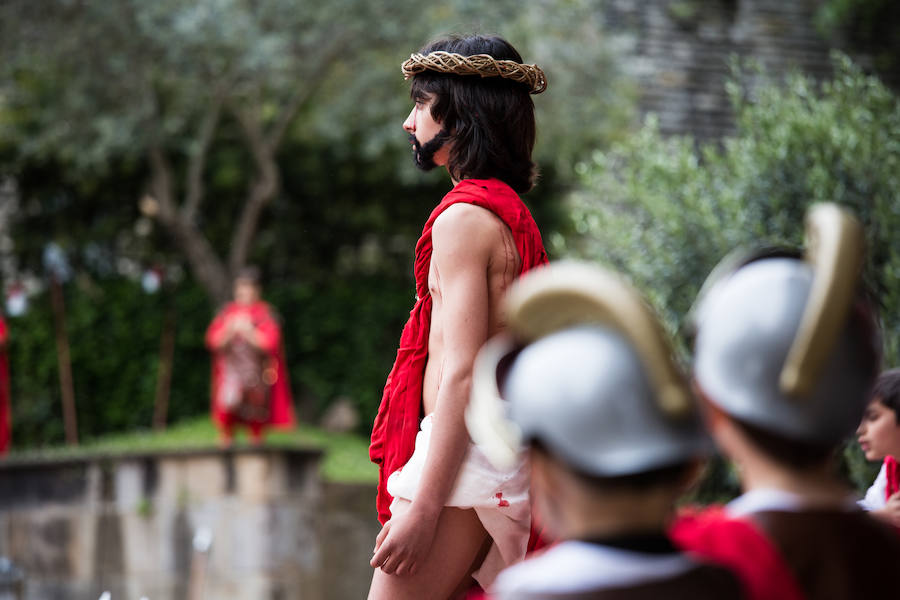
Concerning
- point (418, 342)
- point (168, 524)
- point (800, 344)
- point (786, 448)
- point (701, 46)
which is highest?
point (800, 344)

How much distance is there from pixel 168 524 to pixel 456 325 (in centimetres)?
948

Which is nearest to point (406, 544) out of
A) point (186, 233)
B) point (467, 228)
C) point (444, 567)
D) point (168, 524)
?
point (444, 567)

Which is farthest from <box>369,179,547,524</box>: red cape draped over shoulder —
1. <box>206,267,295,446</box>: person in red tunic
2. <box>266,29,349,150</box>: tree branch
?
<box>266,29,349,150</box>: tree branch

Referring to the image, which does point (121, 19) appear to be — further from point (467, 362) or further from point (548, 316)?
point (548, 316)

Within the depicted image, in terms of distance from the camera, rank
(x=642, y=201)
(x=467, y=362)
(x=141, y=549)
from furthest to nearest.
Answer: (x=141, y=549)
(x=642, y=201)
(x=467, y=362)

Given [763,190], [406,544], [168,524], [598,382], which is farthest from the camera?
[168,524]

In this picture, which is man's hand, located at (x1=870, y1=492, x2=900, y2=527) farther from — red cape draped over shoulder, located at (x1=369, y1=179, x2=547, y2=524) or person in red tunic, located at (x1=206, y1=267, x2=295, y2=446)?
person in red tunic, located at (x1=206, y1=267, x2=295, y2=446)

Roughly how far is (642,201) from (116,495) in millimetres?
6523

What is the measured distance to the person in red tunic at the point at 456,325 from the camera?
7.89 ft

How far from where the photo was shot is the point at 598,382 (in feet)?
4.32

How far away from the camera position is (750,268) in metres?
1.51

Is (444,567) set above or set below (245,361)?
above

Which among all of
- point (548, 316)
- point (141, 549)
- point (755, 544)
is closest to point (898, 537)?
point (755, 544)

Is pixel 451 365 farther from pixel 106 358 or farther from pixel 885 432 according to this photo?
pixel 106 358
